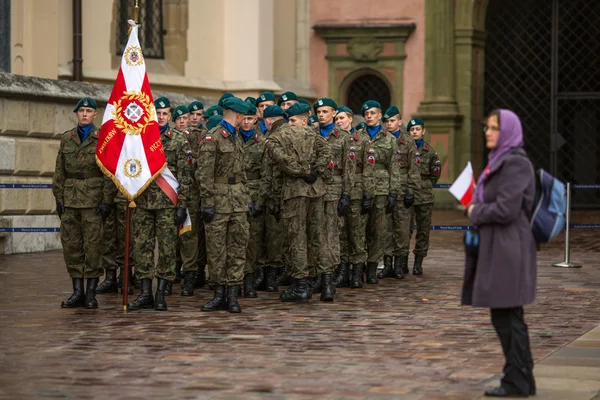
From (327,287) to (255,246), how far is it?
1.05 m

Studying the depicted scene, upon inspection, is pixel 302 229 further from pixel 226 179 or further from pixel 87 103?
pixel 87 103

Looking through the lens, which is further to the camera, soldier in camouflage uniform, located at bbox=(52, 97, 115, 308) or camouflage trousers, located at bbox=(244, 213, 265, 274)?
camouflage trousers, located at bbox=(244, 213, 265, 274)

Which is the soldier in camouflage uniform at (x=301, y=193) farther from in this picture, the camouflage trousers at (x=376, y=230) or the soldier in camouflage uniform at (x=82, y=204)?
the camouflage trousers at (x=376, y=230)

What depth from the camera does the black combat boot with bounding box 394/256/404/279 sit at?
618 inches

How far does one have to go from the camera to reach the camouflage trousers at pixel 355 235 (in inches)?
571

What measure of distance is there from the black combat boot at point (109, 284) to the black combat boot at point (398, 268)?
332 cm

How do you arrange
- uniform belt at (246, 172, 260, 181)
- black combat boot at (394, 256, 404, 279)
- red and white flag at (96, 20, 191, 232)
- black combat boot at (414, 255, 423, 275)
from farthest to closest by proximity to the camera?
black combat boot at (414, 255, 423, 275)
black combat boot at (394, 256, 404, 279)
uniform belt at (246, 172, 260, 181)
red and white flag at (96, 20, 191, 232)

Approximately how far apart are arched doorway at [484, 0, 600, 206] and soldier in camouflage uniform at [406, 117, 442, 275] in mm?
12695

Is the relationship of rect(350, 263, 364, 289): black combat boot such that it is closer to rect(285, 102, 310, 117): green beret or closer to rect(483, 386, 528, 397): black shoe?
rect(285, 102, 310, 117): green beret

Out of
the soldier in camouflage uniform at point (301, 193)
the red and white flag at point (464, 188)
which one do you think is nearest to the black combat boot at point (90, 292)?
the soldier in camouflage uniform at point (301, 193)

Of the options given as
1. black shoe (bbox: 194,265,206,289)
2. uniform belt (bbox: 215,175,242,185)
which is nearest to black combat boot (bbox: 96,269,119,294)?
black shoe (bbox: 194,265,206,289)

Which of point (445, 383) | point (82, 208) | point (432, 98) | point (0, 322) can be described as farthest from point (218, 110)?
point (432, 98)

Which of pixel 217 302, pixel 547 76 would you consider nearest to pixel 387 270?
pixel 217 302

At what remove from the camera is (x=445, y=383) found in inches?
337
